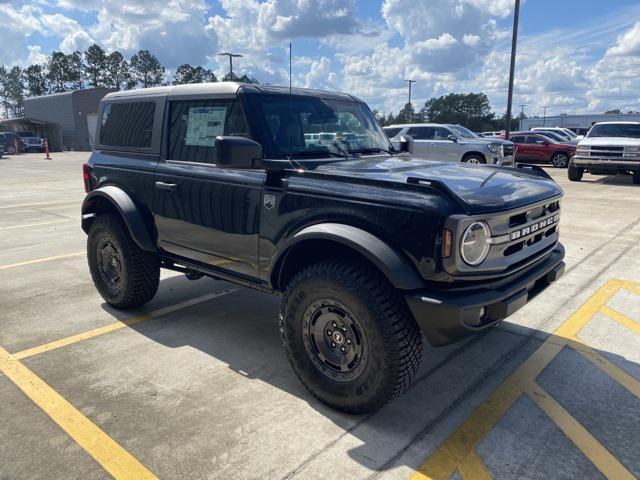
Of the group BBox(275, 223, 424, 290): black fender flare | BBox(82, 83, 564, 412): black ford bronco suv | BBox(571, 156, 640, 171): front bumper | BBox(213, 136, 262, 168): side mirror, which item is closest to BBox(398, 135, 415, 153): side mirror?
BBox(82, 83, 564, 412): black ford bronco suv

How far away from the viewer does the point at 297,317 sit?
10.2ft

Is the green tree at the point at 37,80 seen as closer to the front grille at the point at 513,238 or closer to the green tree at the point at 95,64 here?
the green tree at the point at 95,64

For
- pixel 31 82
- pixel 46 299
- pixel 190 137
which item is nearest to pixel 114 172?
pixel 190 137

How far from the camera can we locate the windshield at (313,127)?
3.52 metres

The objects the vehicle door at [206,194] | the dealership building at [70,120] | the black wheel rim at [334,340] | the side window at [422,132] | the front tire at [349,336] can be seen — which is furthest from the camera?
the dealership building at [70,120]

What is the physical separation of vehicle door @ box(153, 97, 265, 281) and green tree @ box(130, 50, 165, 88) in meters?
96.0

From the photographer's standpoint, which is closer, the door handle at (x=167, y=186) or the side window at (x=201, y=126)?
the side window at (x=201, y=126)

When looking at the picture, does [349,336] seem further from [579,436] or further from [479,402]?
[579,436]

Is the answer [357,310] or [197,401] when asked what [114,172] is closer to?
[197,401]

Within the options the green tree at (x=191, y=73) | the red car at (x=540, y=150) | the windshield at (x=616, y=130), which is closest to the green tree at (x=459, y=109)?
the green tree at (x=191, y=73)

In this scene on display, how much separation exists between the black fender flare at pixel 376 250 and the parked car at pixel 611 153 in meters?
14.5

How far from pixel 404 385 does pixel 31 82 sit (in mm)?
111136

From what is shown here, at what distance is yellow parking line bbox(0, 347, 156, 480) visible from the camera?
2.54 meters

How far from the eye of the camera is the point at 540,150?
72.9ft
